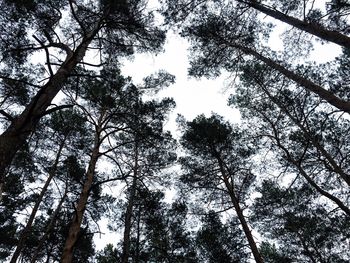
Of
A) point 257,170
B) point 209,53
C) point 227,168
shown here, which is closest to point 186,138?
point 227,168

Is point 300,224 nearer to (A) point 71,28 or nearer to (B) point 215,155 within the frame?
(B) point 215,155

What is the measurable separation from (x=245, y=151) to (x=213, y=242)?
5.13m

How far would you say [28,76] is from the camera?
8.92m

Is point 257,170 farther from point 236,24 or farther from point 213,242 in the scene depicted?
Result: point 236,24

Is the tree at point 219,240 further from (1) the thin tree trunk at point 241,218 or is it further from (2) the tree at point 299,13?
(2) the tree at point 299,13

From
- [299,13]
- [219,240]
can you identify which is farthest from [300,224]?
[299,13]

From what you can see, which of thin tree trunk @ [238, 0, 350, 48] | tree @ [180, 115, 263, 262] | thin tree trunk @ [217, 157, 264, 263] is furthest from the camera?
tree @ [180, 115, 263, 262]

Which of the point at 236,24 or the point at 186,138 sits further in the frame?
the point at 186,138

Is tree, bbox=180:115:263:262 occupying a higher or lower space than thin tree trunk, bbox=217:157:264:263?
higher

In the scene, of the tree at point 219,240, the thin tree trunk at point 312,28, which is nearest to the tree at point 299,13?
the thin tree trunk at point 312,28

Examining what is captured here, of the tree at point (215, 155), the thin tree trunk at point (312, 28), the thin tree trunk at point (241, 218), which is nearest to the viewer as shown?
the thin tree trunk at point (312, 28)

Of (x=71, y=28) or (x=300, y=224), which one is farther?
(x=300, y=224)

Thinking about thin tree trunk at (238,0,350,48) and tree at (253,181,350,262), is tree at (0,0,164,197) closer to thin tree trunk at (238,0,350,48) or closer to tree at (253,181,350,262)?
thin tree trunk at (238,0,350,48)

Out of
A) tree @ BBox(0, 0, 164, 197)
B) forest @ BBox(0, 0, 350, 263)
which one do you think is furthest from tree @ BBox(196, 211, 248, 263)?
tree @ BBox(0, 0, 164, 197)
